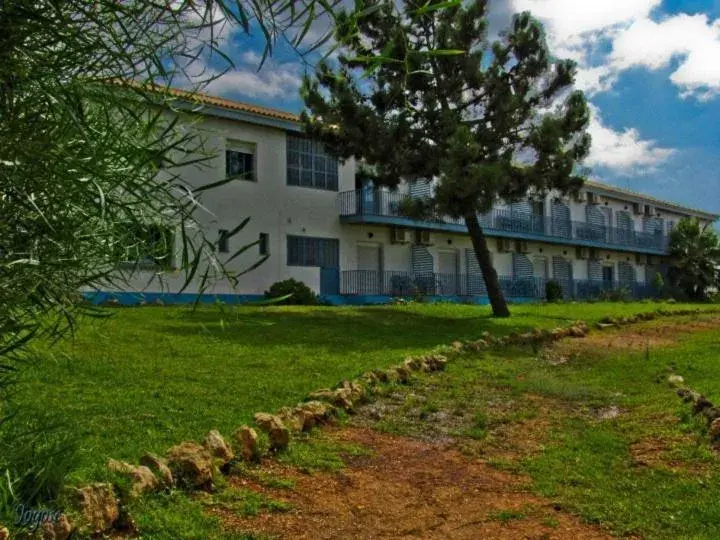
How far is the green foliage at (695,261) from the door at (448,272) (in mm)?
18072

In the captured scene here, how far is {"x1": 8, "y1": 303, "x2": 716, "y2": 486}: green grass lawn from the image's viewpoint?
16.4 ft

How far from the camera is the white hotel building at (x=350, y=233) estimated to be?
22.9m

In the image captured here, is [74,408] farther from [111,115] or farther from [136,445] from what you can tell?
[111,115]

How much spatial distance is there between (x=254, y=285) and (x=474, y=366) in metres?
13.1

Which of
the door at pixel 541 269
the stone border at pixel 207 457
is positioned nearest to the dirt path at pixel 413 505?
the stone border at pixel 207 457

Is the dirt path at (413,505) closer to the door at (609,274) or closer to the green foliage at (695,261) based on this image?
the door at (609,274)

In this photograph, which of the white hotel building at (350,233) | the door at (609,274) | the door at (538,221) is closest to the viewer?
the white hotel building at (350,233)

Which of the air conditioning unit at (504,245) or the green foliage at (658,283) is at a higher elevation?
the air conditioning unit at (504,245)

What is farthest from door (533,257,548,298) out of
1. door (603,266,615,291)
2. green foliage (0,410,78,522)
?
green foliage (0,410,78,522)

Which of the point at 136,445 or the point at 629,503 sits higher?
the point at 136,445

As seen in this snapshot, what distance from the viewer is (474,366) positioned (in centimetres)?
1118

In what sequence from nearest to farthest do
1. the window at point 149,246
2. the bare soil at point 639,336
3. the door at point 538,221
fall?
the window at point 149,246
the bare soil at point 639,336
the door at point 538,221

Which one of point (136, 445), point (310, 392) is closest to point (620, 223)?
point (310, 392)

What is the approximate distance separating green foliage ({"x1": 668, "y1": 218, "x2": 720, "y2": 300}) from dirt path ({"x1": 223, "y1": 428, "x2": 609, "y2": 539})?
1607 inches
